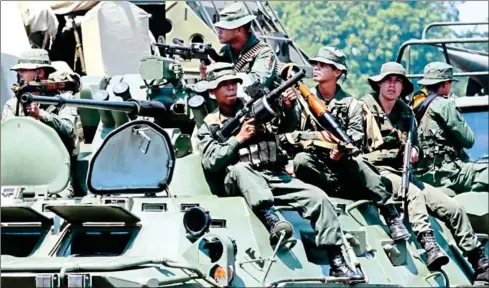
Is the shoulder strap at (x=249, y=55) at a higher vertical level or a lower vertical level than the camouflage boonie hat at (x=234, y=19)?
lower

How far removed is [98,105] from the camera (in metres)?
13.1

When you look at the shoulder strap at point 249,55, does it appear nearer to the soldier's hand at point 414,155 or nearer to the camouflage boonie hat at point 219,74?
the camouflage boonie hat at point 219,74

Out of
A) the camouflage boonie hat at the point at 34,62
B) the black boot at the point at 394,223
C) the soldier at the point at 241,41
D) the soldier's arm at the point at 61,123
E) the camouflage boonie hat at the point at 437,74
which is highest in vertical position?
the soldier at the point at 241,41

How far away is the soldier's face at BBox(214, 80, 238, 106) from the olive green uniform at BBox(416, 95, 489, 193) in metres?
3.08

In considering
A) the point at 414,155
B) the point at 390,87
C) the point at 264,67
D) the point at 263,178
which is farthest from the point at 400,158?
the point at 263,178

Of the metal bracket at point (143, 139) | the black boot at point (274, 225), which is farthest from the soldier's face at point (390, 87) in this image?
the metal bracket at point (143, 139)

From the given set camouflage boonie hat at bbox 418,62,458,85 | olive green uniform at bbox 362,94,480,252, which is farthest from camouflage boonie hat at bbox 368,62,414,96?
camouflage boonie hat at bbox 418,62,458,85

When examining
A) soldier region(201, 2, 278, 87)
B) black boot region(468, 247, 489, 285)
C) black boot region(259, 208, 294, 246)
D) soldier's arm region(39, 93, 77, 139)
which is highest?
soldier region(201, 2, 278, 87)

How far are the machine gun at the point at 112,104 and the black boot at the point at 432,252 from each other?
2.70m

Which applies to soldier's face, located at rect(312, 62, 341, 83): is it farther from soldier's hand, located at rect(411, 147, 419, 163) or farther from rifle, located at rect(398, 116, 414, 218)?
soldier's hand, located at rect(411, 147, 419, 163)

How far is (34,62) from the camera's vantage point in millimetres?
14797

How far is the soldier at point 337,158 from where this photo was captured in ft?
43.5

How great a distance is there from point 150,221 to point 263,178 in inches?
44.6

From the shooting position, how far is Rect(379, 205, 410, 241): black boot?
530 inches
